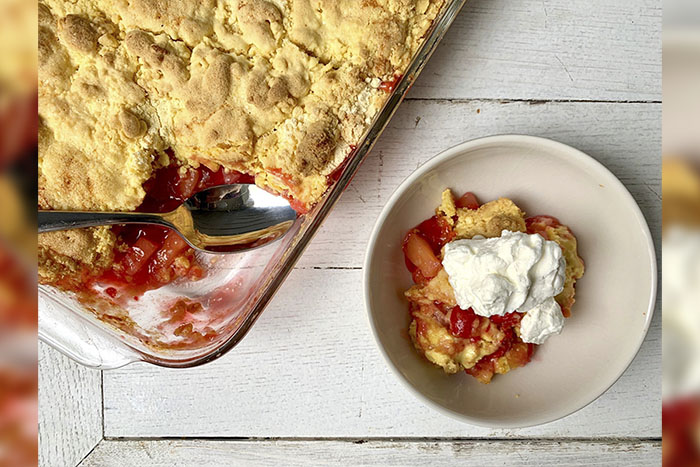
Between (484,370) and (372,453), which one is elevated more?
(484,370)

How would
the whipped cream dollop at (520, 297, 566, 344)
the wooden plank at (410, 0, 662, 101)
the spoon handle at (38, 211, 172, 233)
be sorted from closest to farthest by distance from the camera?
the spoon handle at (38, 211, 172, 233) < the whipped cream dollop at (520, 297, 566, 344) < the wooden plank at (410, 0, 662, 101)

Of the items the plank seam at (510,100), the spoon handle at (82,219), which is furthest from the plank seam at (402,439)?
the plank seam at (510,100)

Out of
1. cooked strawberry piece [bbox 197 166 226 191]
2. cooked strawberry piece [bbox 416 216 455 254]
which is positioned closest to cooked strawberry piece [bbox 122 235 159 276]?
cooked strawberry piece [bbox 197 166 226 191]

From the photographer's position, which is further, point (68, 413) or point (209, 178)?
point (68, 413)

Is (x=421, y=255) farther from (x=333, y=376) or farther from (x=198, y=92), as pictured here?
(x=198, y=92)

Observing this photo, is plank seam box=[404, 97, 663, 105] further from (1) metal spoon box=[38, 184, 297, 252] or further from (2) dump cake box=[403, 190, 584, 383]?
(1) metal spoon box=[38, 184, 297, 252]

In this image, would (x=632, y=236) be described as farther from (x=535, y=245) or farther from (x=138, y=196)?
(x=138, y=196)

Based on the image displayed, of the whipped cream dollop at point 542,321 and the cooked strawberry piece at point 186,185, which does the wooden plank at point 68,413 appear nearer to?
the cooked strawberry piece at point 186,185

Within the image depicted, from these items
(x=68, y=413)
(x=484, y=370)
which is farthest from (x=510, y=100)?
(x=68, y=413)
